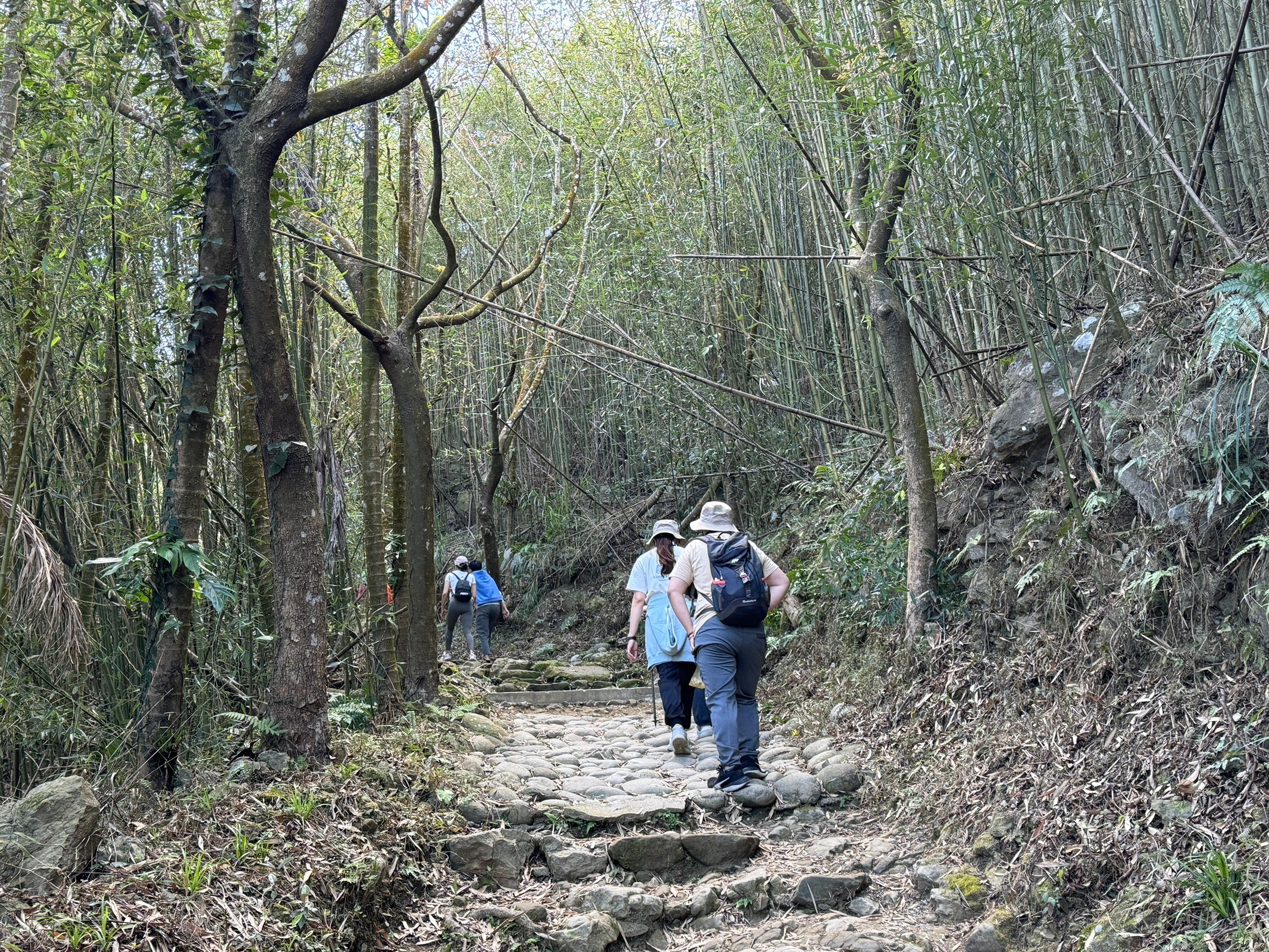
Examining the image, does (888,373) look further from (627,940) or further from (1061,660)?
(627,940)

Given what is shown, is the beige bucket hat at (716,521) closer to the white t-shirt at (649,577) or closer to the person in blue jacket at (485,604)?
the white t-shirt at (649,577)

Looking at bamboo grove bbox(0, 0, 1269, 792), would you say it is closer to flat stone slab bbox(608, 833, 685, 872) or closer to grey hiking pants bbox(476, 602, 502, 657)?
flat stone slab bbox(608, 833, 685, 872)

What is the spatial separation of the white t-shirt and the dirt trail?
104cm

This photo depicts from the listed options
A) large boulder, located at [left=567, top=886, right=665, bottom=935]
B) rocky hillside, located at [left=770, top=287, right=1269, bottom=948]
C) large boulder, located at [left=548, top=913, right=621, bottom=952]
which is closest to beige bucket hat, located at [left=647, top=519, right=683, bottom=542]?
rocky hillside, located at [left=770, top=287, right=1269, bottom=948]

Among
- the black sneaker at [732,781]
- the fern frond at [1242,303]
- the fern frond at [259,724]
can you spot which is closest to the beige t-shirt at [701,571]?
the black sneaker at [732,781]

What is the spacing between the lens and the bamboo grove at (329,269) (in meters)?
3.47

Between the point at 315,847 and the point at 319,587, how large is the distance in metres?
1.07

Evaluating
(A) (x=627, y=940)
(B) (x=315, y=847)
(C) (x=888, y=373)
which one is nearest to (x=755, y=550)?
(C) (x=888, y=373)

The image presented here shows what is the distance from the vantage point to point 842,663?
5.76 m

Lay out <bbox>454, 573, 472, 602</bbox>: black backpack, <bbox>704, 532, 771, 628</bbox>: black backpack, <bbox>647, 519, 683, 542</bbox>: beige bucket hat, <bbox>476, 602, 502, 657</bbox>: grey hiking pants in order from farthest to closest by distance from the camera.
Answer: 1. <bbox>476, 602, 502, 657</bbox>: grey hiking pants
2. <bbox>454, 573, 472, 602</bbox>: black backpack
3. <bbox>647, 519, 683, 542</bbox>: beige bucket hat
4. <bbox>704, 532, 771, 628</bbox>: black backpack

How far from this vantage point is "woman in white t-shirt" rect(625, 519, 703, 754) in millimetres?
5199

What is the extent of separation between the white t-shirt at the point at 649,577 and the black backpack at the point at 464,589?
4262 millimetres

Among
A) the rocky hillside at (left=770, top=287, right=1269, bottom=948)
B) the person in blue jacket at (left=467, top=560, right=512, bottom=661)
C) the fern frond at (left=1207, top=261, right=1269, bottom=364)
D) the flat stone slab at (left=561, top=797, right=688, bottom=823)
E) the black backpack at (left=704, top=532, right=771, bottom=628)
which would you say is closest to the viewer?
the rocky hillside at (left=770, top=287, right=1269, bottom=948)

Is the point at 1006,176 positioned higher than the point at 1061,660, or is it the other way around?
the point at 1006,176
